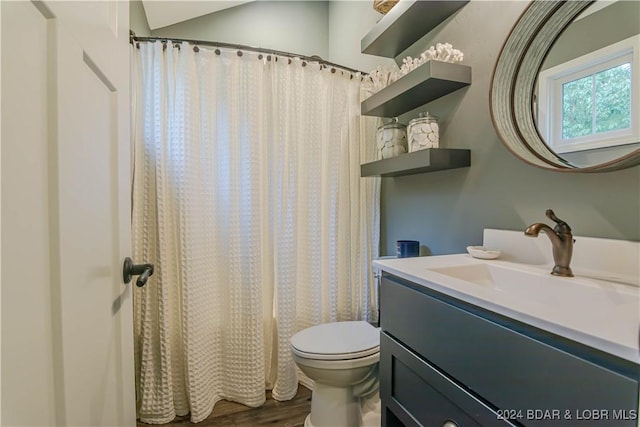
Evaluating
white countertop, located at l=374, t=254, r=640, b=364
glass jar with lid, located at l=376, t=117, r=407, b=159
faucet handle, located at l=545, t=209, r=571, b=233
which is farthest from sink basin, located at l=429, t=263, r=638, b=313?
glass jar with lid, located at l=376, t=117, r=407, b=159

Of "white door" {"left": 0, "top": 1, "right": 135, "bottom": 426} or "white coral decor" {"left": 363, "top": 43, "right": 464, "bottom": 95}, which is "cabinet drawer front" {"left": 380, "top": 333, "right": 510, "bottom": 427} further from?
"white coral decor" {"left": 363, "top": 43, "right": 464, "bottom": 95}

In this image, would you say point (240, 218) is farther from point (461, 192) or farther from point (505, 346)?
point (505, 346)

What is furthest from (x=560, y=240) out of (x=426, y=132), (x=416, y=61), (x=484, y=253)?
(x=416, y=61)

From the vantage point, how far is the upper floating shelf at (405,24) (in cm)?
140

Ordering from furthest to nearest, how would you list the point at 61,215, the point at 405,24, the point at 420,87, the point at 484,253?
the point at 405,24, the point at 420,87, the point at 484,253, the point at 61,215

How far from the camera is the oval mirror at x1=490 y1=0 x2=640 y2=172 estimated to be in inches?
→ 33.2

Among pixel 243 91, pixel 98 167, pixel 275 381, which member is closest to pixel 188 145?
pixel 243 91

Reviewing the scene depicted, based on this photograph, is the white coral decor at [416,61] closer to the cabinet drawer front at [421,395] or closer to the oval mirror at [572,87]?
the oval mirror at [572,87]

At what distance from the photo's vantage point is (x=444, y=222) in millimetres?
1482

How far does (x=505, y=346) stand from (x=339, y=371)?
0.88 meters

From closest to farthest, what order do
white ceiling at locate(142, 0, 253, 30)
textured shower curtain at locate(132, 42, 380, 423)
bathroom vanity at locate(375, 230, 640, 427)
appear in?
bathroom vanity at locate(375, 230, 640, 427)
textured shower curtain at locate(132, 42, 380, 423)
white ceiling at locate(142, 0, 253, 30)

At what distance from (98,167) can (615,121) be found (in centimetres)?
137

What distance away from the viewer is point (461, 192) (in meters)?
1.38

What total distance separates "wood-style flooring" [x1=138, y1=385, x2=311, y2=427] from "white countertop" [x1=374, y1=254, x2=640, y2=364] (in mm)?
1135
